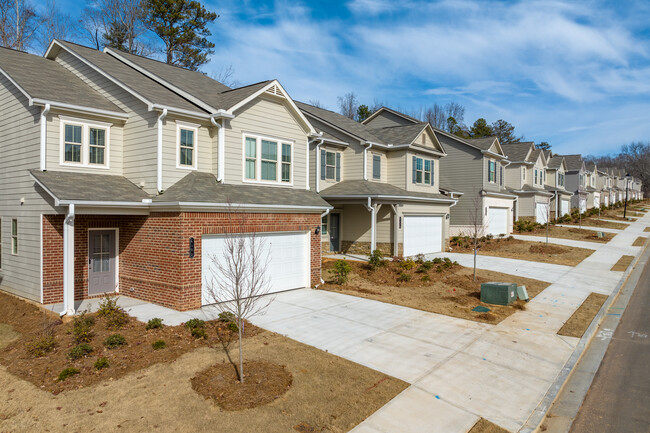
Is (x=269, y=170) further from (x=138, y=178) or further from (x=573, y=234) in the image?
(x=573, y=234)

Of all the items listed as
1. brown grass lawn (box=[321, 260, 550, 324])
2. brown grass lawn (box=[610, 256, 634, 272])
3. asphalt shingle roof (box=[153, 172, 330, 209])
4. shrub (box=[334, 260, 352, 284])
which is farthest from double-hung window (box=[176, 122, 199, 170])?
brown grass lawn (box=[610, 256, 634, 272])

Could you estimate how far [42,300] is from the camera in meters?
12.0

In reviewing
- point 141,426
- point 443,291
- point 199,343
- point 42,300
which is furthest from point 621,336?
point 42,300

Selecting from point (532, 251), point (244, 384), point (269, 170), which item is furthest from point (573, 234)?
point (244, 384)

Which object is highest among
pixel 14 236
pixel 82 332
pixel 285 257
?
pixel 14 236

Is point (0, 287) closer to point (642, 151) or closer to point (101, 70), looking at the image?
point (101, 70)

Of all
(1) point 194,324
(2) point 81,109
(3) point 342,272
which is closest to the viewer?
(1) point 194,324

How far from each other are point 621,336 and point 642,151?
539ft

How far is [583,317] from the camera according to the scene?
1235 centimetres

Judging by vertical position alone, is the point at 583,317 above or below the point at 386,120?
below

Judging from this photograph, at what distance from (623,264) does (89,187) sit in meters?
25.6

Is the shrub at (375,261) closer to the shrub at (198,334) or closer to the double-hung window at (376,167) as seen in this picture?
the double-hung window at (376,167)

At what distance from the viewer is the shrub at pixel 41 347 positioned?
27.1 feet

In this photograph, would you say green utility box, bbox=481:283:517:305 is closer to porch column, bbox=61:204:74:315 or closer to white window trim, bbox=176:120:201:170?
white window trim, bbox=176:120:201:170
